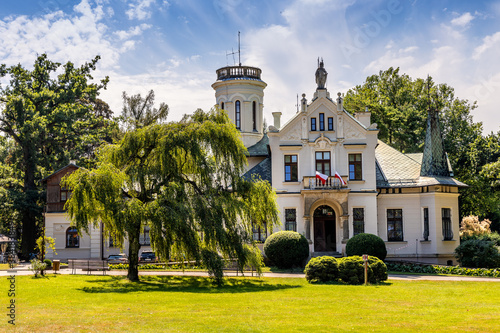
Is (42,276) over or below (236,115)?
below

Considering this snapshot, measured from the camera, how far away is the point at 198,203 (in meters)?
24.6

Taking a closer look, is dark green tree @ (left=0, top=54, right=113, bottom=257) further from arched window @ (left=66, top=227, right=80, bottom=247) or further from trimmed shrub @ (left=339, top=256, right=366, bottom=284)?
trimmed shrub @ (left=339, top=256, right=366, bottom=284)

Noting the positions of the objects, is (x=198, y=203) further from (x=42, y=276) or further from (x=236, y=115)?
(x=236, y=115)

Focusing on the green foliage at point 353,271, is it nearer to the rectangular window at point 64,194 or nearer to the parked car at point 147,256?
the parked car at point 147,256

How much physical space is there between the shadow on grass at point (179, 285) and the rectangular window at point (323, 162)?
13716 mm

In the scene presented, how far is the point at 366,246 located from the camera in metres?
33.5

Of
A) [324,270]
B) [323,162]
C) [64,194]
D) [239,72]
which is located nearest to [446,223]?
[323,162]

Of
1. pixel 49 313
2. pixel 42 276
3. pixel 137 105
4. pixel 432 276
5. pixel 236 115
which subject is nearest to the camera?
pixel 49 313

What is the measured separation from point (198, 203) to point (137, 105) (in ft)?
107

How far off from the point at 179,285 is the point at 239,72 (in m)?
25.4

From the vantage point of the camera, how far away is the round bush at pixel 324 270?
25688mm

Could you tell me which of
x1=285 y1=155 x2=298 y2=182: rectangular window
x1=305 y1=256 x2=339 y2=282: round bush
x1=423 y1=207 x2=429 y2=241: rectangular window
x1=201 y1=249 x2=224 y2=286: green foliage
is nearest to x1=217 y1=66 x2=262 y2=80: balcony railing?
x1=285 y1=155 x2=298 y2=182: rectangular window

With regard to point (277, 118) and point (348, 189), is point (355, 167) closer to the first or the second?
point (348, 189)

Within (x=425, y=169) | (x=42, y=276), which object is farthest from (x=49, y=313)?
(x=425, y=169)
